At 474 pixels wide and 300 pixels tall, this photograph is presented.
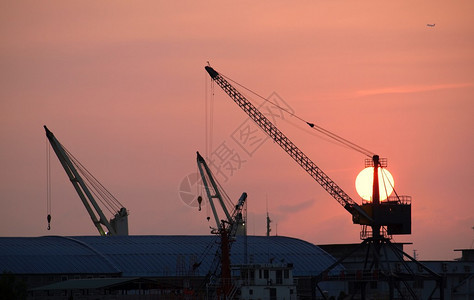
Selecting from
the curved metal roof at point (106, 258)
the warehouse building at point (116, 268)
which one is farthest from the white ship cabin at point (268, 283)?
the curved metal roof at point (106, 258)

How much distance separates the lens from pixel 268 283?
155m

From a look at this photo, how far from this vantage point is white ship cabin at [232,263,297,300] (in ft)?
507

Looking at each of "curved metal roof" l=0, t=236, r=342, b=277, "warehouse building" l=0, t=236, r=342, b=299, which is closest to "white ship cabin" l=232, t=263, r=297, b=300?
"warehouse building" l=0, t=236, r=342, b=299

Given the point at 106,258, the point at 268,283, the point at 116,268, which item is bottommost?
the point at 268,283

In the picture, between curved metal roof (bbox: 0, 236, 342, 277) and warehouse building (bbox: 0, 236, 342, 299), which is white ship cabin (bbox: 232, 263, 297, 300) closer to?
warehouse building (bbox: 0, 236, 342, 299)

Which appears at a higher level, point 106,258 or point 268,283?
point 106,258

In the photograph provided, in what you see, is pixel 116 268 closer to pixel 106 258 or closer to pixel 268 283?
pixel 106 258

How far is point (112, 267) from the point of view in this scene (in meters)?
184

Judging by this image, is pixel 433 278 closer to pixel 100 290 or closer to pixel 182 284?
pixel 182 284

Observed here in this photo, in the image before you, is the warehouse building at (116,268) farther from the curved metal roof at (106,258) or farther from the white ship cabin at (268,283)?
the white ship cabin at (268,283)

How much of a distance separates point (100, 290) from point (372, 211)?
47.3 m

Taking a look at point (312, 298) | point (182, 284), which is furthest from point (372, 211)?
point (182, 284)

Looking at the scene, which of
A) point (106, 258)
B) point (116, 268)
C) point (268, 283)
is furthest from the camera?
point (106, 258)

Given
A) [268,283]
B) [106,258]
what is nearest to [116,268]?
[106,258]
